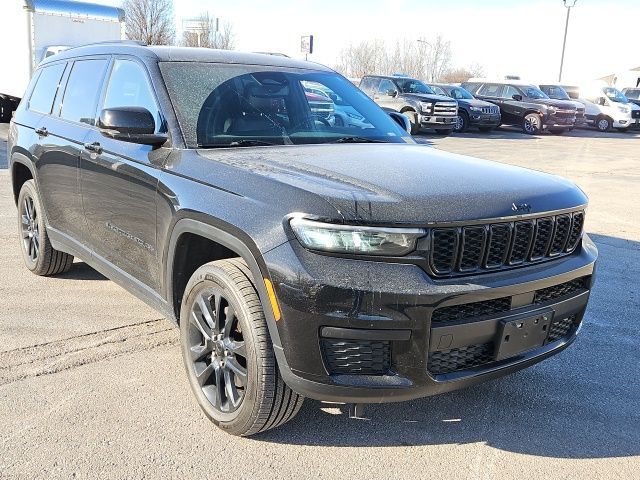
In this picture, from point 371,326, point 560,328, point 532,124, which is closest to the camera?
point 371,326

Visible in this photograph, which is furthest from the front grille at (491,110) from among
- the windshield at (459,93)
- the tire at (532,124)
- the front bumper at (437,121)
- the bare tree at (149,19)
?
the bare tree at (149,19)

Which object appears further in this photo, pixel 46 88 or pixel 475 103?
pixel 475 103

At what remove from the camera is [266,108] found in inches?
152

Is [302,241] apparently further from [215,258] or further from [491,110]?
[491,110]

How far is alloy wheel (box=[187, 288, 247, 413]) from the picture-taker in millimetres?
2945

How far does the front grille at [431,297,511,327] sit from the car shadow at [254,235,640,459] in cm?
77

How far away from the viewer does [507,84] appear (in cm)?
2484

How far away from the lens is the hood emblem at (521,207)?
109 inches

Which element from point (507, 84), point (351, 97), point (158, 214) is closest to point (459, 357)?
point (158, 214)

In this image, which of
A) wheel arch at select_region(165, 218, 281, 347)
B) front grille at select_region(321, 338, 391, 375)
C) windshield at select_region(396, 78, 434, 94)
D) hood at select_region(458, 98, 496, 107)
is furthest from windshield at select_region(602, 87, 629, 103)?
front grille at select_region(321, 338, 391, 375)

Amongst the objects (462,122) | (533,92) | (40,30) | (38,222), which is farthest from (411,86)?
(38,222)

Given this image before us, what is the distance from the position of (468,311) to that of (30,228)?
4136 mm

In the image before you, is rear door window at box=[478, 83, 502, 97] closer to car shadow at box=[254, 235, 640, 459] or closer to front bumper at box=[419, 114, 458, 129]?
front bumper at box=[419, 114, 458, 129]

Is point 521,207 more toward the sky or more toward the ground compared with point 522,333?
more toward the sky
